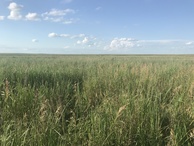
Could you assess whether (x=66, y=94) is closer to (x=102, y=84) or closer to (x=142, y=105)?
(x=102, y=84)

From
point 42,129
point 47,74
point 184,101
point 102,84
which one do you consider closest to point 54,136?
point 42,129

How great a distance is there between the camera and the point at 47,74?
7836mm

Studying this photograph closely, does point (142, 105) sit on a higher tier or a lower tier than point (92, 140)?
higher

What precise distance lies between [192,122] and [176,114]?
0.24m

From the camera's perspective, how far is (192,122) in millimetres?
3359

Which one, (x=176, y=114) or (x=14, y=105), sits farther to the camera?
(x=14, y=105)

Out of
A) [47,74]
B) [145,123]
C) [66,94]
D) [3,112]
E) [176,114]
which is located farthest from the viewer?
[47,74]

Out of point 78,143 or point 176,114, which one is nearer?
point 78,143

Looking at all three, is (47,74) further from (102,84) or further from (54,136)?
(54,136)

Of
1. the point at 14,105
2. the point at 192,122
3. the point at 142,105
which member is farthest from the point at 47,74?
the point at 192,122

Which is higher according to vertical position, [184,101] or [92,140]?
[184,101]

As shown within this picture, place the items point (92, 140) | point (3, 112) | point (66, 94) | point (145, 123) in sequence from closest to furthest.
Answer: point (92, 140) < point (145, 123) < point (3, 112) < point (66, 94)

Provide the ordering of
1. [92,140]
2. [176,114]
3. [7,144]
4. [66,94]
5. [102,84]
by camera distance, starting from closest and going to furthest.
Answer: [7,144] → [92,140] → [176,114] → [66,94] → [102,84]

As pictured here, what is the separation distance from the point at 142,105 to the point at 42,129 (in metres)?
1.48
